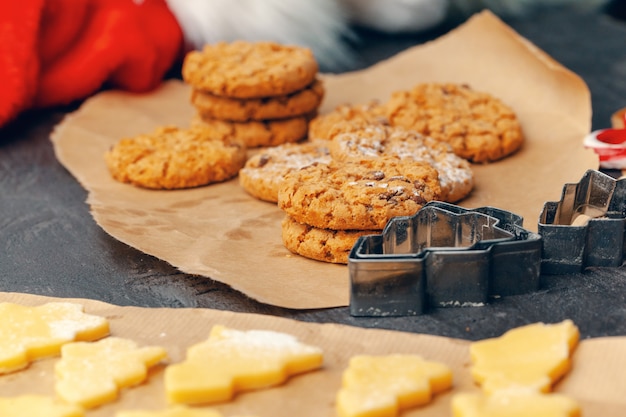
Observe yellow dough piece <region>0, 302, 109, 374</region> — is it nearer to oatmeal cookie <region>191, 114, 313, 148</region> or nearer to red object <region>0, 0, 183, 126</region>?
oatmeal cookie <region>191, 114, 313, 148</region>

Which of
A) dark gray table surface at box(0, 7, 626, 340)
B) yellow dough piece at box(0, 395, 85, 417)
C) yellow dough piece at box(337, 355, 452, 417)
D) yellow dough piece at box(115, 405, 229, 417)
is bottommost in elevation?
dark gray table surface at box(0, 7, 626, 340)

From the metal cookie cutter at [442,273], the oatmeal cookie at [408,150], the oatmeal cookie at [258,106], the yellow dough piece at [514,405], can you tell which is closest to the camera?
the yellow dough piece at [514,405]

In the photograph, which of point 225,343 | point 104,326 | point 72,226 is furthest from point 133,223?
point 225,343

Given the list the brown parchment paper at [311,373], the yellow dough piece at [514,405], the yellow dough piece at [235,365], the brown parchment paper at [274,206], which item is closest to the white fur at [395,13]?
the brown parchment paper at [274,206]

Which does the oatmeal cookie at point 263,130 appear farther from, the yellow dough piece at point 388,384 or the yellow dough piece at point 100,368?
the yellow dough piece at point 388,384

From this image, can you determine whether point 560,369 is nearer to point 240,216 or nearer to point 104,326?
point 104,326

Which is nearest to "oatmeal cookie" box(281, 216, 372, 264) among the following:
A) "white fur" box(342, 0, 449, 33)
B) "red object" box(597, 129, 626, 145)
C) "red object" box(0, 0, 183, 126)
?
"red object" box(597, 129, 626, 145)
